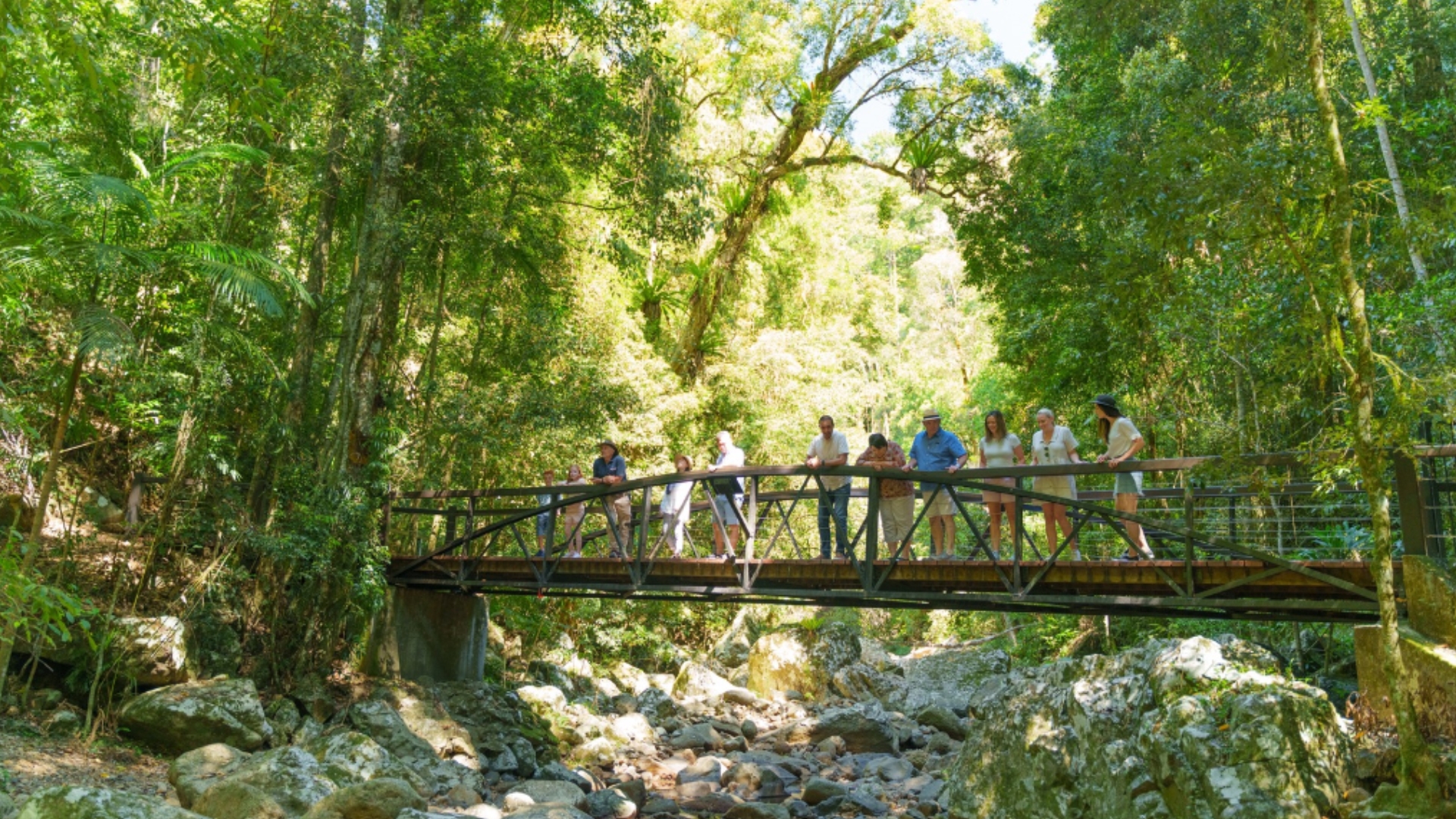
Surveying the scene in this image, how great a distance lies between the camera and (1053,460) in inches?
329

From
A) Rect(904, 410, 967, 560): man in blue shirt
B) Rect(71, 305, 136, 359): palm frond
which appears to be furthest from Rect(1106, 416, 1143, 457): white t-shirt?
Rect(71, 305, 136, 359): palm frond

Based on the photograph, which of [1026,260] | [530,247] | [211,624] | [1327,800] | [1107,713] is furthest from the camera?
[1026,260]

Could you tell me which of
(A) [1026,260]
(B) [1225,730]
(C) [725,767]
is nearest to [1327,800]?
(B) [1225,730]

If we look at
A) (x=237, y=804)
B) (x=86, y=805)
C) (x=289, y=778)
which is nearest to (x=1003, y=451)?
(x=289, y=778)

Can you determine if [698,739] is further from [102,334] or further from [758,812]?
[102,334]

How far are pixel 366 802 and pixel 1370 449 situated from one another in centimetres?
663

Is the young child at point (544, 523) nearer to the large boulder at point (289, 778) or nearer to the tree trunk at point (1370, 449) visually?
the large boulder at point (289, 778)

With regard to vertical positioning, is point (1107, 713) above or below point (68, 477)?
below

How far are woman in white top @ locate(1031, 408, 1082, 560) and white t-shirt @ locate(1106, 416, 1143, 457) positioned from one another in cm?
37

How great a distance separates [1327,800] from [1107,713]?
1.50 m

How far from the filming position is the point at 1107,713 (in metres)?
7.03

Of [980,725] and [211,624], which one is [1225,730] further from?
[211,624]

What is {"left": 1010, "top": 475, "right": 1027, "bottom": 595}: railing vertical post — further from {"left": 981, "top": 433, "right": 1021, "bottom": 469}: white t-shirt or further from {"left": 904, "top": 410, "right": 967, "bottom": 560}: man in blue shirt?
{"left": 904, "top": 410, "right": 967, "bottom": 560}: man in blue shirt

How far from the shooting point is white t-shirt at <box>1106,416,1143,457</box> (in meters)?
7.77
